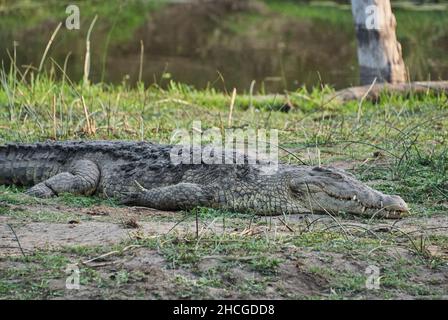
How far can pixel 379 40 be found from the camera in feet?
37.8

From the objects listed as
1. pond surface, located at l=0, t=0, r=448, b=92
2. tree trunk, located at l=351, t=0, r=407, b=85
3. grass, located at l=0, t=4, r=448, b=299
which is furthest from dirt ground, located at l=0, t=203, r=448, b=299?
pond surface, located at l=0, t=0, r=448, b=92

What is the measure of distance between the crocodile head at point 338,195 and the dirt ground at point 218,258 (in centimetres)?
16

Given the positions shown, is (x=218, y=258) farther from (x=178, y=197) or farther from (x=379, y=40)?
(x=379, y=40)

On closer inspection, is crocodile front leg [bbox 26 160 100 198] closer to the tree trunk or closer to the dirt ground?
the dirt ground

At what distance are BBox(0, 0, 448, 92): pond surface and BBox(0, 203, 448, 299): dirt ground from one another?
23.2ft

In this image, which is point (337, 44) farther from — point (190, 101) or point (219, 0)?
point (190, 101)

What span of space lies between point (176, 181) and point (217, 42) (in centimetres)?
1222

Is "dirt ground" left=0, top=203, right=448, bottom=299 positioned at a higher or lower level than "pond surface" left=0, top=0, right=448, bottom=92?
higher

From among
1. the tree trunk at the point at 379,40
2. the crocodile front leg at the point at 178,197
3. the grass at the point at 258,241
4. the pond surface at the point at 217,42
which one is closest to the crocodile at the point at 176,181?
the crocodile front leg at the point at 178,197

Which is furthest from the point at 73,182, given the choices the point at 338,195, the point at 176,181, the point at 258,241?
the point at 258,241

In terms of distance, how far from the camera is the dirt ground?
4.36 metres

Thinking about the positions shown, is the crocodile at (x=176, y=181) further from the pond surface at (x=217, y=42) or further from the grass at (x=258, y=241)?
the pond surface at (x=217, y=42)
